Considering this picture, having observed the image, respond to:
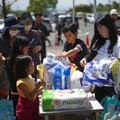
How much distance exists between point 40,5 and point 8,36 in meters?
67.1

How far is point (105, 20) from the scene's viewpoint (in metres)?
3.57

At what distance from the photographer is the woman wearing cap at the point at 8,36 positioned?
465cm

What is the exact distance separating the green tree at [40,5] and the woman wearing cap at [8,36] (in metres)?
56.5

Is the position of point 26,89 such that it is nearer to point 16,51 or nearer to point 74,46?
point 16,51

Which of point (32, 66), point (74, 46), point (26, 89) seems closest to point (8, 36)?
point (74, 46)

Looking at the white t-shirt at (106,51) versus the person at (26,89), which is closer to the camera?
the person at (26,89)

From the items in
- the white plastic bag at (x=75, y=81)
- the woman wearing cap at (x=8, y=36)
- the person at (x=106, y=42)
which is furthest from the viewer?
the woman wearing cap at (x=8, y=36)

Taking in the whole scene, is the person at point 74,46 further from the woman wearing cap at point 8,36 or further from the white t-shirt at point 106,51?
the woman wearing cap at point 8,36

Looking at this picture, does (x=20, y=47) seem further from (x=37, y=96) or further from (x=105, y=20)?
(x=105, y=20)

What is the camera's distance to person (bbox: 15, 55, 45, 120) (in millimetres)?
3336

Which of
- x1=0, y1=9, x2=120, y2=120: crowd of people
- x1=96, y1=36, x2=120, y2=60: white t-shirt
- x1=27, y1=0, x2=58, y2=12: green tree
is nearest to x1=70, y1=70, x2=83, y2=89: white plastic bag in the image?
x1=0, y1=9, x2=120, y2=120: crowd of people

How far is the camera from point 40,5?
2783 inches

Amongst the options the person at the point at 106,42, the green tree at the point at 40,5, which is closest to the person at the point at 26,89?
the person at the point at 106,42

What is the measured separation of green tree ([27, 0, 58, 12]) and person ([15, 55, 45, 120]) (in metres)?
58.0
